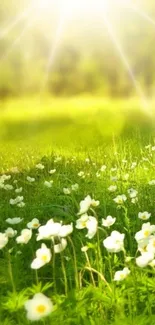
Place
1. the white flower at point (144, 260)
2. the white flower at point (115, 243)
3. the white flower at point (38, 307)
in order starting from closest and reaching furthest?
the white flower at point (38, 307) → the white flower at point (144, 260) → the white flower at point (115, 243)

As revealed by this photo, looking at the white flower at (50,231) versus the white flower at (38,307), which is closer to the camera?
the white flower at (38,307)

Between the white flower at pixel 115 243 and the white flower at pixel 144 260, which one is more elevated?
the white flower at pixel 115 243

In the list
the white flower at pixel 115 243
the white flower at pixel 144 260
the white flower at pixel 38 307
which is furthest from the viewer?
the white flower at pixel 115 243

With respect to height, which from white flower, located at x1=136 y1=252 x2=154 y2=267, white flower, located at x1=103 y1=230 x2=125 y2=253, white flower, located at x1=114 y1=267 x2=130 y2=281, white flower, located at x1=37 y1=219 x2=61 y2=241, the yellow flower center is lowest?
the yellow flower center

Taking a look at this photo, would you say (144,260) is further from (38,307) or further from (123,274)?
(38,307)

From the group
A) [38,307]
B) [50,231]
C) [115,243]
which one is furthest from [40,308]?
[115,243]

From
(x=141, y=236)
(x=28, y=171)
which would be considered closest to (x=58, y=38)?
(x=28, y=171)

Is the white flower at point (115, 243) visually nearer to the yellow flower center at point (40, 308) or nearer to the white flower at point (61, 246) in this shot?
the white flower at point (61, 246)


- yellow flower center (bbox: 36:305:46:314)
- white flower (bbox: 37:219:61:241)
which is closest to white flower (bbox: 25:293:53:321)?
yellow flower center (bbox: 36:305:46:314)

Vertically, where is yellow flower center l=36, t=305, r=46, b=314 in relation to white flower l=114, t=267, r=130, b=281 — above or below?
below

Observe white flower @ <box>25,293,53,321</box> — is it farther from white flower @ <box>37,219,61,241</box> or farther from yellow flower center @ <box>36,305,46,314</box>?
white flower @ <box>37,219,61,241</box>

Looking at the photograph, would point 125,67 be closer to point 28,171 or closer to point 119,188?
point 28,171

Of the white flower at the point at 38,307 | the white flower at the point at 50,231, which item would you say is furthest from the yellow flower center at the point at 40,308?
the white flower at the point at 50,231
